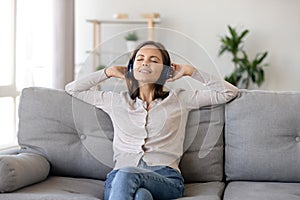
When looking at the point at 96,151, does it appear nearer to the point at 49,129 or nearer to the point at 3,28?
the point at 49,129

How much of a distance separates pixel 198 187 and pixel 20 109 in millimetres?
993

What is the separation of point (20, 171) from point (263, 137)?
1136 millimetres

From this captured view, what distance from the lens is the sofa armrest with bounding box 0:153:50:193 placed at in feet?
6.77

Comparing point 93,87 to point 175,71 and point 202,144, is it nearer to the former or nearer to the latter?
point 175,71

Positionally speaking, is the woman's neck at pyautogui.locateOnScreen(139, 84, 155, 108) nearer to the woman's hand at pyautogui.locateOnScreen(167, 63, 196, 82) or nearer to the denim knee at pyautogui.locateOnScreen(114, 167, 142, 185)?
the woman's hand at pyautogui.locateOnScreen(167, 63, 196, 82)

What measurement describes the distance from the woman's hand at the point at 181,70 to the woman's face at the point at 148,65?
0.09 metres

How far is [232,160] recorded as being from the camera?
7.84 ft

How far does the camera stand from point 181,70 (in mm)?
2293

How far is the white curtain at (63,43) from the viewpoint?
3816mm

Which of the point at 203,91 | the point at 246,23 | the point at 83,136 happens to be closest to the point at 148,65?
the point at 203,91

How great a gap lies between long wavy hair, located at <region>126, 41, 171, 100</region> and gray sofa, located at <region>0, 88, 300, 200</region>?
0.72 feet

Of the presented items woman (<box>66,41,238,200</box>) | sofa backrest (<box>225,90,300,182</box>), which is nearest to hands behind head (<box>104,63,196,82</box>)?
woman (<box>66,41,238,200</box>)

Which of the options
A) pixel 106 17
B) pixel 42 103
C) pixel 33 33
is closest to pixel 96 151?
pixel 42 103

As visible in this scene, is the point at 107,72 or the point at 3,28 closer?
the point at 107,72
